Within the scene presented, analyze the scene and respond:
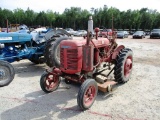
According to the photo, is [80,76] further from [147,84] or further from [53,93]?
[147,84]

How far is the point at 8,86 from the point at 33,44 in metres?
2.55

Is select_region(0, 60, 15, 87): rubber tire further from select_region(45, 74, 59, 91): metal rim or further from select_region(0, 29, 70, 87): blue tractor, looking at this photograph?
select_region(45, 74, 59, 91): metal rim

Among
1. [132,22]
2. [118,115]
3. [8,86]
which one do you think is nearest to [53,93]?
[8,86]

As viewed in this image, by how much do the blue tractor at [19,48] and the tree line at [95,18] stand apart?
38821 mm

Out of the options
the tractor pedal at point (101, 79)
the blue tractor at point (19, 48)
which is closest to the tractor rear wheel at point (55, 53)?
the blue tractor at point (19, 48)

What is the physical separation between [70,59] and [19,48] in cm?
324

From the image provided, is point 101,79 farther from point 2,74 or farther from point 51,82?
point 2,74

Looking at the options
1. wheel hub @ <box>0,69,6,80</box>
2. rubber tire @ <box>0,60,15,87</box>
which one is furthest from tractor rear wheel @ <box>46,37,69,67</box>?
wheel hub @ <box>0,69,6,80</box>

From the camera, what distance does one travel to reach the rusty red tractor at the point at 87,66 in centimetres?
463

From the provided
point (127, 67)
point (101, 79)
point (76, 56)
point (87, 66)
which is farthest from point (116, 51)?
point (76, 56)

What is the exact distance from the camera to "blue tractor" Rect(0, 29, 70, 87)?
6.06m

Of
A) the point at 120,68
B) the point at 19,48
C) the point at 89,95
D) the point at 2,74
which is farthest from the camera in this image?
the point at 19,48

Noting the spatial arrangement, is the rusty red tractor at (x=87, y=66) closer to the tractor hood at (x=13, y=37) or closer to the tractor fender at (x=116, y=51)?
the tractor fender at (x=116, y=51)

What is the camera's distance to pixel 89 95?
182 inches
